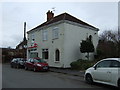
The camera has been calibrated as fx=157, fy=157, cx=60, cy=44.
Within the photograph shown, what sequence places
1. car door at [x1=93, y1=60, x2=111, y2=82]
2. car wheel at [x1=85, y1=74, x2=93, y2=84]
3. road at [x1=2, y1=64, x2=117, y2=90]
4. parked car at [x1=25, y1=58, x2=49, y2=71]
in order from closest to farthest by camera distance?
1. car door at [x1=93, y1=60, x2=111, y2=82]
2. road at [x1=2, y1=64, x2=117, y2=90]
3. car wheel at [x1=85, y1=74, x2=93, y2=84]
4. parked car at [x1=25, y1=58, x2=49, y2=71]

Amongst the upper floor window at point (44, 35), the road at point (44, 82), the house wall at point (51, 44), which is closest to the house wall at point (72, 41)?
the house wall at point (51, 44)

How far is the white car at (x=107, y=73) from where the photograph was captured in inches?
308

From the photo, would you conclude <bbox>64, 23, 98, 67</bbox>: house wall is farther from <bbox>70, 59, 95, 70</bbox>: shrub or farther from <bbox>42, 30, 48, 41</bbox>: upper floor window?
<bbox>42, 30, 48, 41</bbox>: upper floor window

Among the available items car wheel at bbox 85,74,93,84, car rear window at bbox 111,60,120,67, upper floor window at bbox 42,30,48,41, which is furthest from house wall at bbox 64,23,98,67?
car rear window at bbox 111,60,120,67

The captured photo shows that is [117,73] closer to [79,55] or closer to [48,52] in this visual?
[79,55]

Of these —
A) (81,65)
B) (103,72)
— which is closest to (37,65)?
(81,65)

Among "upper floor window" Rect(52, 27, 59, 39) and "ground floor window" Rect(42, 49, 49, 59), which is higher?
"upper floor window" Rect(52, 27, 59, 39)

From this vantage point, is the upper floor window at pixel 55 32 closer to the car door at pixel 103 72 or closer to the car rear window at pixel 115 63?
the car door at pixel 103 72

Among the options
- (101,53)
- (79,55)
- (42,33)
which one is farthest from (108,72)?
(42,33)

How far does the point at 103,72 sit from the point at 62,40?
1185cm

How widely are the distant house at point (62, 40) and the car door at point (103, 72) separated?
1056 cm

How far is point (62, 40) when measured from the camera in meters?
20.1

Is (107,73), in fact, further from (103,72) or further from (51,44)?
(51,44)

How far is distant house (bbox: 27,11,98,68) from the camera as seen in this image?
1998 centimetres
